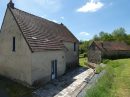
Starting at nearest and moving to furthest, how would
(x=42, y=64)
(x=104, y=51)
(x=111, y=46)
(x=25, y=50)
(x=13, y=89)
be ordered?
(x=13, y=89) → (x=25, y=50) → (x=42, y=64) → (x=104, y=51) → (x=111, y=46)

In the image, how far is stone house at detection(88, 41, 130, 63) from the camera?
5028cm

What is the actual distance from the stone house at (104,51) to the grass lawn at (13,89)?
107 feet

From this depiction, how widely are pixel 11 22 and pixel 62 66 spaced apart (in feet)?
29.8

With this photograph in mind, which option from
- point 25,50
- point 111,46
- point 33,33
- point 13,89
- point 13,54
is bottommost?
point 13,89

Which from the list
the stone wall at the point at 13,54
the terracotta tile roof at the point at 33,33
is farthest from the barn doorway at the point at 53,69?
the stone wall at the point at 13,54

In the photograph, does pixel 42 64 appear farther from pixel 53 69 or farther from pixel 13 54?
pixel 53 69

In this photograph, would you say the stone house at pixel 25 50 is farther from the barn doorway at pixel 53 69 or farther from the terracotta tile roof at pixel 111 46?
the terracotta tile roof at pixel 111 46

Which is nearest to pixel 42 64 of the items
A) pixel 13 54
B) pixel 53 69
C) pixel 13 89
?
pixel 13 54

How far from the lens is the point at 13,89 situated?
688 inches

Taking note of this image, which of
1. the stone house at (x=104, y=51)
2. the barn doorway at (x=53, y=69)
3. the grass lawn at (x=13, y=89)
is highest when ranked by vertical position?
the stone house at (x=104, y=51)

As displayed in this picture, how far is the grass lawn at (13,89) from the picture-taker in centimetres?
1617

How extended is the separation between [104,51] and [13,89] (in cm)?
3709

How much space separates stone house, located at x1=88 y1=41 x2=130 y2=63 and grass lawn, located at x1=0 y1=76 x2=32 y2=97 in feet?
107

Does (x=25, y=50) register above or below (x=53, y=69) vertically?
above
